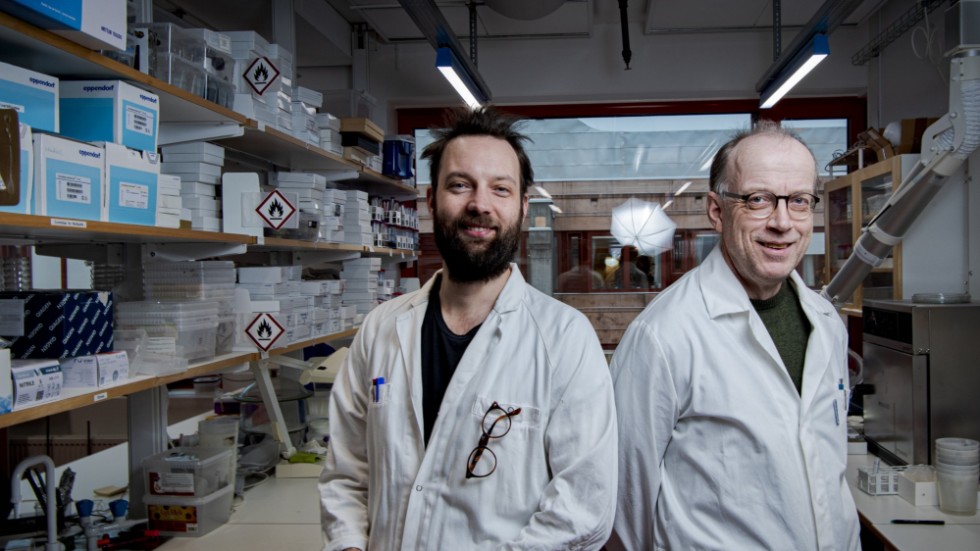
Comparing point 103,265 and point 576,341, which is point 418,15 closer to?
point 103,265

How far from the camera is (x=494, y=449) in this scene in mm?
→ 1367

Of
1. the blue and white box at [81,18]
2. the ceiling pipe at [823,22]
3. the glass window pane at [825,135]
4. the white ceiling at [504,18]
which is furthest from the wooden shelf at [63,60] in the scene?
the glass window pane at [825,135]

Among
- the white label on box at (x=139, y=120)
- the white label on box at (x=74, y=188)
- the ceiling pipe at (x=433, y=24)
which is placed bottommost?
the white label on box at (x=74, y=188)

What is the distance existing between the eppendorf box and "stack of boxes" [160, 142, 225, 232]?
678 millimetres

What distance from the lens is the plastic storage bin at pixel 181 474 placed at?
230cm

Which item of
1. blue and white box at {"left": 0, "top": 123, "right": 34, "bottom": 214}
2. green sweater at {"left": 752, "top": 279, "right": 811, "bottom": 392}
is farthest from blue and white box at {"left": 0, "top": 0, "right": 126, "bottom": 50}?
green sweater at {"left": 752, "top": 279, "right": 811, "bottom": 392}

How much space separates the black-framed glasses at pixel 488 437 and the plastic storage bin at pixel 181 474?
134 cm

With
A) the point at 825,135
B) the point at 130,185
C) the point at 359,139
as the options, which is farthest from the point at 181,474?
the point at 825,135

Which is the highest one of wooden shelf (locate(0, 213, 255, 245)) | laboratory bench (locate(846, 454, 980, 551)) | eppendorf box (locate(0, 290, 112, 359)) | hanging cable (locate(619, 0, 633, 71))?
hanging cable (locate(619, 0, 633, 71))

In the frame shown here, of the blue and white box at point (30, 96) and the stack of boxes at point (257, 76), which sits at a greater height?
the stack of boxes at point (257, 76)

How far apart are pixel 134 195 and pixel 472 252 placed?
1065 mm

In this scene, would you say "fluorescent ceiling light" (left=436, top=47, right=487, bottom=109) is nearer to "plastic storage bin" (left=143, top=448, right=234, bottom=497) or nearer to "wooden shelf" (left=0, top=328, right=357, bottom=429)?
"wooden shelf" (left=0, top=328, right=357, bottom=429)

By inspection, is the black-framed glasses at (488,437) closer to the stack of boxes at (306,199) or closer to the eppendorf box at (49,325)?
the eppendorf box at (49,325)

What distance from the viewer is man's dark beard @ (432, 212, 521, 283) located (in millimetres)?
1473
